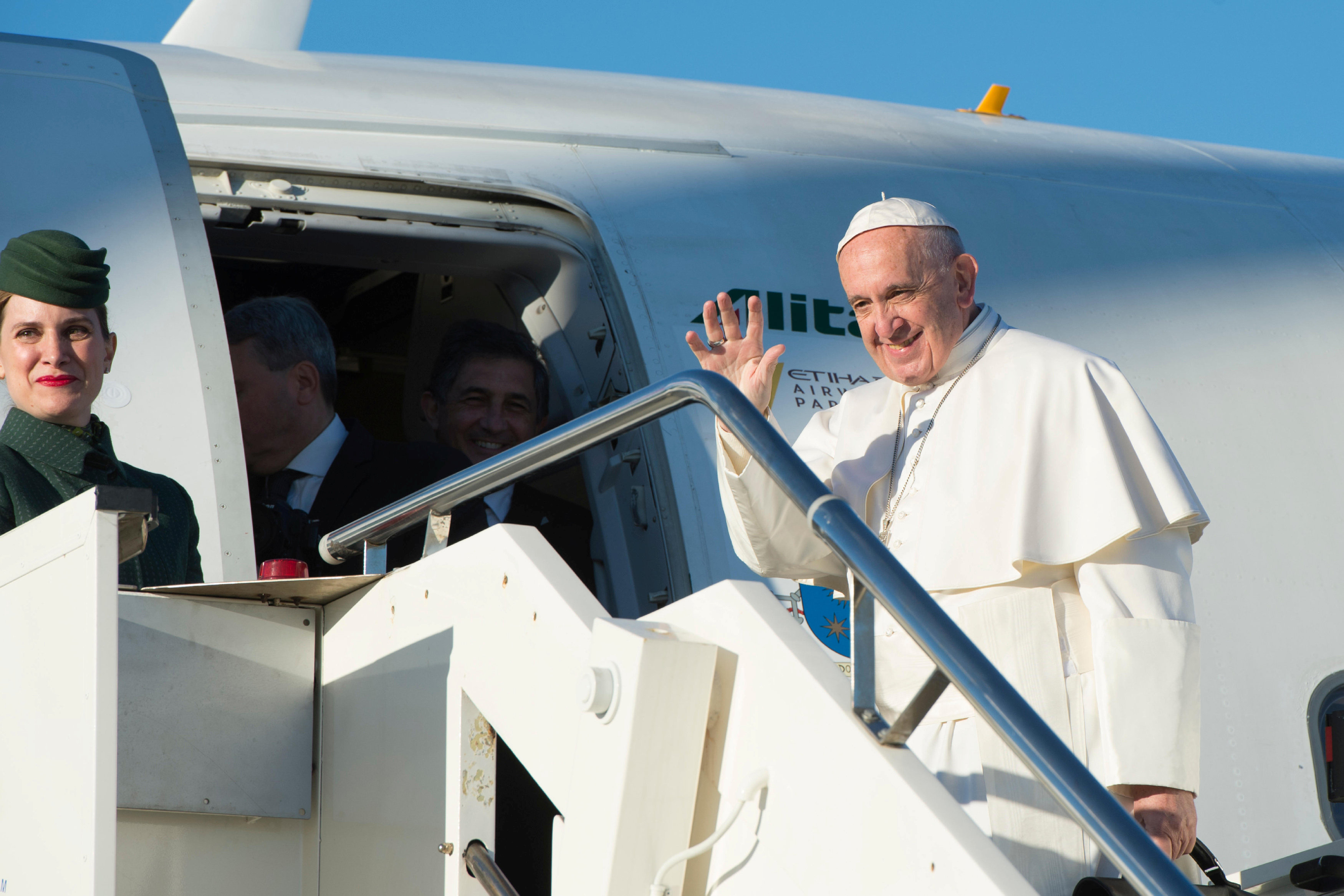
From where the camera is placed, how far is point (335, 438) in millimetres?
3939

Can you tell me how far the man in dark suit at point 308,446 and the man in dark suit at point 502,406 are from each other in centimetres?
47

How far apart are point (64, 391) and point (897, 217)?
1.69m

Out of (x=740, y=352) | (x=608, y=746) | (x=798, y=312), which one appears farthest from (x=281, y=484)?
(x=608, y=746)

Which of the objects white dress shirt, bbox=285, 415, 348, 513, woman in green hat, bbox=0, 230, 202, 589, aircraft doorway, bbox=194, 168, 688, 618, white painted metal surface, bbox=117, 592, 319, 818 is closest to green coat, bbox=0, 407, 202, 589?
woman in green hat, bbox=0, 230, 202, 589

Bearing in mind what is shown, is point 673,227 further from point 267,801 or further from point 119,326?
point 267,801

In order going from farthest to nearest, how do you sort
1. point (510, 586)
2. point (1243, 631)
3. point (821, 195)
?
point (821, 195) < point (1243, 631) < point (510, 586)

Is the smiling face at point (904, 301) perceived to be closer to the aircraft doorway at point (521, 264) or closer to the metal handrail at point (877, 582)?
the metal handrail at point (877, 582)

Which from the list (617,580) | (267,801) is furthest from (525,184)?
(267,801)

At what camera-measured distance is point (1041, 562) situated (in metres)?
2.30

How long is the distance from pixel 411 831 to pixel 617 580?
180cm

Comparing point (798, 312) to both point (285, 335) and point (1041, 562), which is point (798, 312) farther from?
point (1041, 562)

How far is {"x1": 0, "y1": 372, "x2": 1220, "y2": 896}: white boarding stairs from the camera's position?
1680 mm

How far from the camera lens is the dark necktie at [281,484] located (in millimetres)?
3816

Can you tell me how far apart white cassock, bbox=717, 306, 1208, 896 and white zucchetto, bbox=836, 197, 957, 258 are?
0.22m
